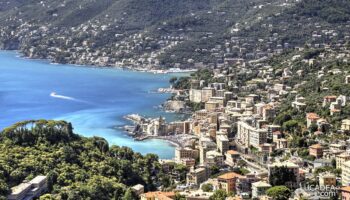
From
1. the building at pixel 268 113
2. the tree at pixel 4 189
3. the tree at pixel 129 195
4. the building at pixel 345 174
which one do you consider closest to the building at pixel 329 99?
the building at pixel 268 113

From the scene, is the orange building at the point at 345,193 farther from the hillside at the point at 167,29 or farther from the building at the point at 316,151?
the hillside at the point at 167,29

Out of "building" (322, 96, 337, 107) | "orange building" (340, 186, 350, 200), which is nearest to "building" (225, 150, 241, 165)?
"building" (322, 96, 337, 107)

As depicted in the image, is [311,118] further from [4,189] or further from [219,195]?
[4,189]

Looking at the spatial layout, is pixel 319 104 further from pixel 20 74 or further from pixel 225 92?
pixel 20 74

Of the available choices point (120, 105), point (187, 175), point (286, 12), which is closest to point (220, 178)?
point (187, 175)

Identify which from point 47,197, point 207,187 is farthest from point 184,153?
point 47,197

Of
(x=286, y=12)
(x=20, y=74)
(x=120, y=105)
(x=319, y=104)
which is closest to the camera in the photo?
(x=319, y=104)

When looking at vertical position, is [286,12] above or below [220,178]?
above

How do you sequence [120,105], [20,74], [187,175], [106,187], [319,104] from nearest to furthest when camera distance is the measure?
[106,187], [187,175], [319,104], [120,105], [20,74]
